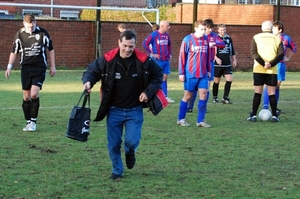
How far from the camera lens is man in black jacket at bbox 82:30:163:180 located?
7992 mm

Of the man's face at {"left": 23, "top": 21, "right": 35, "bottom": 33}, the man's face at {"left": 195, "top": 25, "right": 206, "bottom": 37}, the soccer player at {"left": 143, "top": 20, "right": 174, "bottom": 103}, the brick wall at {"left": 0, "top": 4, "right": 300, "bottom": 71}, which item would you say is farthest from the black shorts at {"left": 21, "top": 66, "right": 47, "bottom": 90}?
the brick wall at {"left": 0, "top": 4, "right": 300, "bottom": 71}

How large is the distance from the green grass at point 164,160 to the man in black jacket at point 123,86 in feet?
1.75

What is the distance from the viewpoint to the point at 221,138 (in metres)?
11.8

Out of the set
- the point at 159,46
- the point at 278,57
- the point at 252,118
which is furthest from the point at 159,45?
the point at 278,57

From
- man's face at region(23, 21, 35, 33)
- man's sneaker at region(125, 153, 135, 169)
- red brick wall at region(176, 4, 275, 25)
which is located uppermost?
red brick wall at region(176, 4, 275, 25)

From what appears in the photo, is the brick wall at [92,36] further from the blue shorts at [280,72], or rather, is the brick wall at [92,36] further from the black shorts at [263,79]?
the black shorts at [263,79]

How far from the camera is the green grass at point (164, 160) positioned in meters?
7.71

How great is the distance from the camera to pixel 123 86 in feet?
26.6

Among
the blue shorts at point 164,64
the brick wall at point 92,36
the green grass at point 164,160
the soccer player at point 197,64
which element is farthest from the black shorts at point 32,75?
the brick wall at point 92,36

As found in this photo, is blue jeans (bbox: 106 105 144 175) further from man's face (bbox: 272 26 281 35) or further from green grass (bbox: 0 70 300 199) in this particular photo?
man's face (bbox: 272 26 281 35)

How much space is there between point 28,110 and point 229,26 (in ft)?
72.3

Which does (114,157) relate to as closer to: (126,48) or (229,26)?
(126,48)

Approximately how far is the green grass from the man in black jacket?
533mm

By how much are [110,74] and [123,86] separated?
0.22 metres
